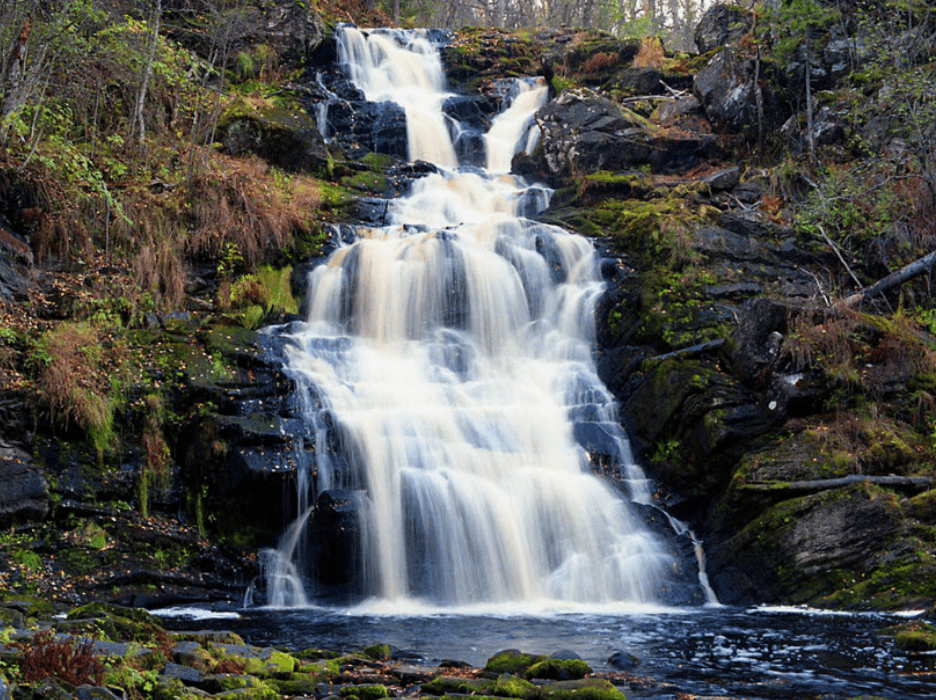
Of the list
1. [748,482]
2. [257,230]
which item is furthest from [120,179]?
[748,482]

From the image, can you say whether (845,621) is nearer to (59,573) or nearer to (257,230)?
(59,573)

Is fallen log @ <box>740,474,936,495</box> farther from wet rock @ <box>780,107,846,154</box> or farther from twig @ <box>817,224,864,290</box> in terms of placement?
wet rock @ <box>780,107,846,154</box>

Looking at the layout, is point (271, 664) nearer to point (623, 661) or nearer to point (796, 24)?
point (623, 661)

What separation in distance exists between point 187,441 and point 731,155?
1559 centimetres

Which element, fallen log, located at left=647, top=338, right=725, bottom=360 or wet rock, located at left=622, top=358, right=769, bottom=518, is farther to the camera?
fallen log, located at left=647, top=338, right=725, bottom=360

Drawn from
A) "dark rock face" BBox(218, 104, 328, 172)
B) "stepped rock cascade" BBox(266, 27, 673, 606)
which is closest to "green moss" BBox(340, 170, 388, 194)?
"dark rock face" BBox(218, 104, 328, 172)

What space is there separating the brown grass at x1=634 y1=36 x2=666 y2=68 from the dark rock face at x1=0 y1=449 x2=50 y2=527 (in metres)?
21.3

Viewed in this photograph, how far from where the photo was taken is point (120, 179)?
15414 millimetres

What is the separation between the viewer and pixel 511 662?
22.1ft

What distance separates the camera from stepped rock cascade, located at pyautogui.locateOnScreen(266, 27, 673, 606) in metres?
10.8

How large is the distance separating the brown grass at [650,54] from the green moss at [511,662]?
71.8 feet

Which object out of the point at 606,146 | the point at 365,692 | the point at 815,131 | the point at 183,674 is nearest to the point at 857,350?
the point at 815,131

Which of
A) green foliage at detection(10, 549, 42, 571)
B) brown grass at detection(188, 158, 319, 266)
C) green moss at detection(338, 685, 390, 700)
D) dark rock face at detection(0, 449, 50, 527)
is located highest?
brown grass at detection(188, 158, 319, 266)

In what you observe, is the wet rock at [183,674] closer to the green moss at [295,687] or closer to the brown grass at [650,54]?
the green moss at [295,687]
